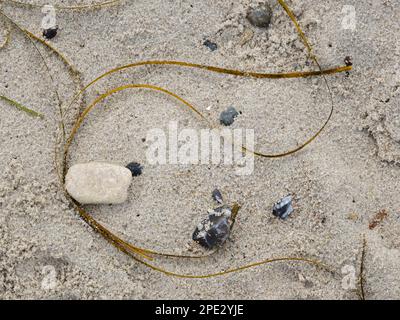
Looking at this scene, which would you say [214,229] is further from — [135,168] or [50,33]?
[50,33]

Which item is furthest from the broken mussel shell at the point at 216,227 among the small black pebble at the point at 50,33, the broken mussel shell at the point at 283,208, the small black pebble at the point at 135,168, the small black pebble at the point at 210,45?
the small black pebble at the point at 50,33

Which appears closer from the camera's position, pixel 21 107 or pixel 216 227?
pixel 216 227

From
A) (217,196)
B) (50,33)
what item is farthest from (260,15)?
(50,33)

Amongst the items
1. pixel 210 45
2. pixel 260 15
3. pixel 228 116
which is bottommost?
pixel 228 116

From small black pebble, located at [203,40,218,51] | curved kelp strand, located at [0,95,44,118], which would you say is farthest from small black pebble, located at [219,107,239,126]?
curved kelp strand, located at [0,95,44,118]

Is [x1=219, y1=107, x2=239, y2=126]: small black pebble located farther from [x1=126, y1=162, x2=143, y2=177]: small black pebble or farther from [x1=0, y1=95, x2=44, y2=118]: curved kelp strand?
[x1=0, y1=95, x2=44, y2=118]: curved kelp strand

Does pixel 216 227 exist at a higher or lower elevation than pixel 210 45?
lower

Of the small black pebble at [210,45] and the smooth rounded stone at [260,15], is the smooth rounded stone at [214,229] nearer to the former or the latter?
the small black pebble at [210,45]
